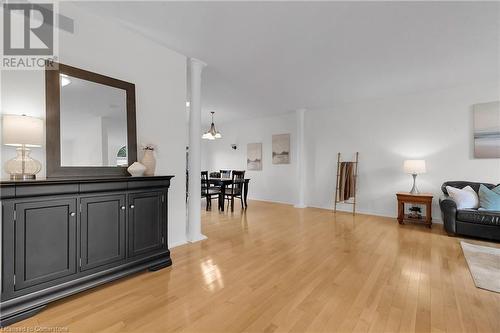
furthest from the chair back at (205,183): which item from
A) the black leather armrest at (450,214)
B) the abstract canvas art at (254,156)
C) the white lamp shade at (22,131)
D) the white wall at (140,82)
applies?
the black leather armrest at (450,214)

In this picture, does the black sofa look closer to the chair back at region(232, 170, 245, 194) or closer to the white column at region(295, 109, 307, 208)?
the white column at region(295, 109, 307, 208)

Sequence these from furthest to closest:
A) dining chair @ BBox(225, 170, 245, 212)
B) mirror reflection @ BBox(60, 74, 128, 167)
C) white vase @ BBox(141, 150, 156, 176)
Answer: dining chair @ BBox(225, 170, 245, 212) → white vase @ BBox(141, 150, 156, 176) → mirror reflection @ BBox(60, 74, 128, 167)

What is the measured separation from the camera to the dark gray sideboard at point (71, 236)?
1607mm

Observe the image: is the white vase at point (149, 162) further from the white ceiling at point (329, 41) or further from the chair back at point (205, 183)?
the chair back at point (205, 183)

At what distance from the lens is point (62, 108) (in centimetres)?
216

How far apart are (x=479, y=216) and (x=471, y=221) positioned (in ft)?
0.40

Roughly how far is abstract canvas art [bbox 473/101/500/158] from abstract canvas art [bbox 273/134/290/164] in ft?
12.9

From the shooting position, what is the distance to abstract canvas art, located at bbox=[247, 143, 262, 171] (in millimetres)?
7328

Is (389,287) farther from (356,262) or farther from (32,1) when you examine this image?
(32,1)

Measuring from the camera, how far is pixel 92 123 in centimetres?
240

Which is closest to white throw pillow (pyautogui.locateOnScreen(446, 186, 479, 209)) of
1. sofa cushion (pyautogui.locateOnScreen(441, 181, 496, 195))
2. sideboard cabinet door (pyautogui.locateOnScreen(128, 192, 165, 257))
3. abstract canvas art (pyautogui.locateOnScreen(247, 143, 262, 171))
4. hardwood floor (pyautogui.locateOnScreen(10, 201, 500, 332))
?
sofa cushion (pyautogui.locateOnScreen(441, 181, 496, 195))

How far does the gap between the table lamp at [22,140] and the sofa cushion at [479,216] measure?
5.32m

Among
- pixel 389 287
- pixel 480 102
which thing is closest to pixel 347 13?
pixel 389 287

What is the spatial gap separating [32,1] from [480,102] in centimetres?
645
